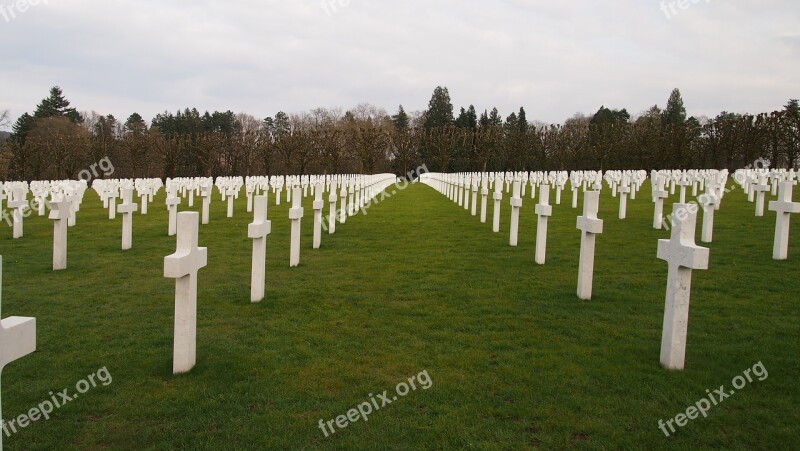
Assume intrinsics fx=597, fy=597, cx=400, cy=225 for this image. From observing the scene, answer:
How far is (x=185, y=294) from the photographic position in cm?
451

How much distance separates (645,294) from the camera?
694 centimetres

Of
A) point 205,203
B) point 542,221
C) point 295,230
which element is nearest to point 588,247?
point 542,221

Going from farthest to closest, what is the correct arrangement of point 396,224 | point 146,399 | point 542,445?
point 396,224, point 146,399, point 542,445

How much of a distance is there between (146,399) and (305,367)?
3.79 ft

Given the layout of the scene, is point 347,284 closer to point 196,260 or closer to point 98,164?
point 196,260

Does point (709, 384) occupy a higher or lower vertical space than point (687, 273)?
lower

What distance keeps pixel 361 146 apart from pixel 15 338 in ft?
180

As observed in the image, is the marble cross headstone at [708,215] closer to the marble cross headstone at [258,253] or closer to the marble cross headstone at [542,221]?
the marble cross headstone at [542,221]

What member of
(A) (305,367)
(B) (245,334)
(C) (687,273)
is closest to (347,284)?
(B) (245,334)

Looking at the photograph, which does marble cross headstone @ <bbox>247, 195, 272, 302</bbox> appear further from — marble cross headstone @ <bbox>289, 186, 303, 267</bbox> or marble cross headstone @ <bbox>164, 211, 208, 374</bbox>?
marble cross headstone @ <bbox>289, 186, 303, 267</bbox>

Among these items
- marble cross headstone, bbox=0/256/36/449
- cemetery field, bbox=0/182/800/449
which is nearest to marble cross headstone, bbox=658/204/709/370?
cemetery field, bbox=0/182/800/449

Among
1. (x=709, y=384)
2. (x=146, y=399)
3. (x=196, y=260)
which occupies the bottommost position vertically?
(x=146, y=399)

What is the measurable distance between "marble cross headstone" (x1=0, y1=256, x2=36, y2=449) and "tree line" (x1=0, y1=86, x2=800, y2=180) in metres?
42.5

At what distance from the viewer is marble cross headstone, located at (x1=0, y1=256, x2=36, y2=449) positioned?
8.52 ft
